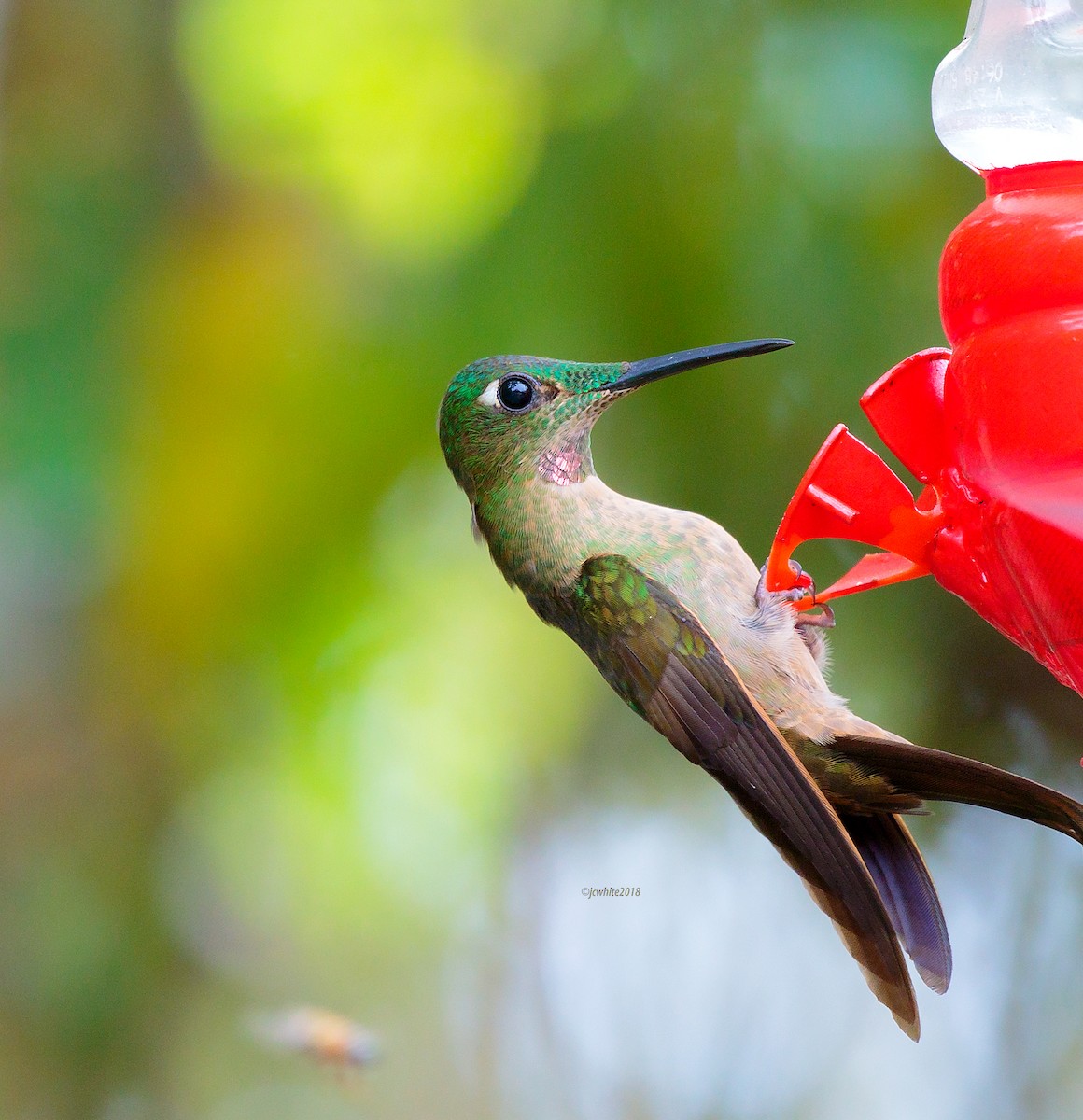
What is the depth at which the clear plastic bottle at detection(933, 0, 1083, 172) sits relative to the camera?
182 centimetres

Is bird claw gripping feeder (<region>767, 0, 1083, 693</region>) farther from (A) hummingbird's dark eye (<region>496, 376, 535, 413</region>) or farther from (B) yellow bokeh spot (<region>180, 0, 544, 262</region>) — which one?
(B) yellow bokeh spot (<region>180, 0, 544, 262</region>)

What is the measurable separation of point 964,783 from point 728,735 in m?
0.34

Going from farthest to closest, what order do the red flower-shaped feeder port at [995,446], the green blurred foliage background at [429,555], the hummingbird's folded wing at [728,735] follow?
the green blurred foliage background at [429,555] → the hummingbird's folded wing at [728,735] → the red flower-shaped feeder port at [995,446]

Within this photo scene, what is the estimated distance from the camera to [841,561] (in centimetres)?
408

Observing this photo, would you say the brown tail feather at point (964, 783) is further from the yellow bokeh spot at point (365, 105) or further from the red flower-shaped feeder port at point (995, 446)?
the yellow bokeh spot at point (365, 105)

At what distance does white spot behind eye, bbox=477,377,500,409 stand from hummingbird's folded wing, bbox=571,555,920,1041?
304 mm

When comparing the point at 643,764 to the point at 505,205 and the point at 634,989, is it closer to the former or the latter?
the point at 634,989

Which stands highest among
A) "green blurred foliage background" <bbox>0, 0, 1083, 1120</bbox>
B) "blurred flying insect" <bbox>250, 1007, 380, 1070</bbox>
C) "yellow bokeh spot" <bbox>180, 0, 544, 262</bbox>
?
"yellow bokeh spot" <bbox>180, 0, 544, 262</bbox>

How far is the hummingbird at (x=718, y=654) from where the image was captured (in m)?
1.53

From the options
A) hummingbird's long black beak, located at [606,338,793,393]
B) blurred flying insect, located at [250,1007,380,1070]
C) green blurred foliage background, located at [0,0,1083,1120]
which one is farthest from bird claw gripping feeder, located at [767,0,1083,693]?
blurred flying insect, located at [250,1007,380,1070]

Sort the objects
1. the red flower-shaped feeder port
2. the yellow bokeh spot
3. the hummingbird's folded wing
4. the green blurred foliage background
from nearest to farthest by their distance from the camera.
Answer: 1. the red flower-shaped feeder port
2. the hummingbird's folded wing
3. the green blurred foliage background
4. the yellow bokeh spot

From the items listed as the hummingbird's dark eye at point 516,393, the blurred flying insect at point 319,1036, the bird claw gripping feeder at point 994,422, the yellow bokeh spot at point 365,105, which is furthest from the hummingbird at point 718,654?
the blurred flying insect at point 319,1036

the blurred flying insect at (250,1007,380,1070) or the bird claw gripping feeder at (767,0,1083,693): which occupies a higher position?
the bird claw gripping feeder at (767,0,1083,693)

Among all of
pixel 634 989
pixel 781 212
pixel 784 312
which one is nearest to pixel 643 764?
pixel 634 989
